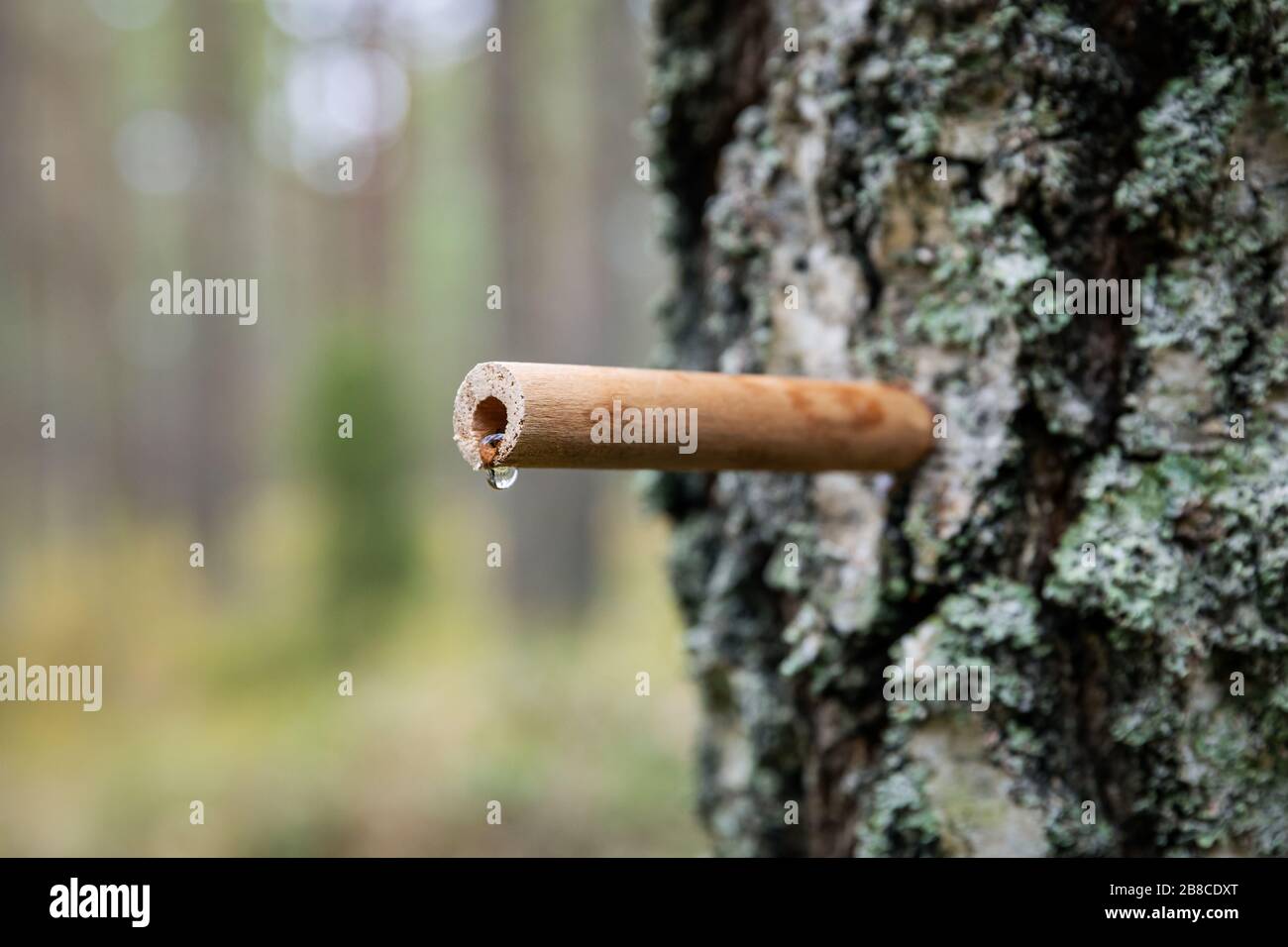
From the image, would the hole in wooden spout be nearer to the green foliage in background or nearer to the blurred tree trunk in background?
the green foliage in background

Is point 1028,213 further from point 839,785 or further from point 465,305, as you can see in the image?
point 465,305

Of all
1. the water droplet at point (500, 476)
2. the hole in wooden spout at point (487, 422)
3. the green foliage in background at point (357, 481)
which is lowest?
the water droplet at point (500, 476)

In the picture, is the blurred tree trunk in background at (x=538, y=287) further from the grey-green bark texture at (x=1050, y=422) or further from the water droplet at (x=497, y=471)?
the water droplet at (x=497, y=471)

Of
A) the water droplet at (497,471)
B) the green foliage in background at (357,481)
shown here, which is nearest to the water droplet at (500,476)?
the water droplet at (497,471)

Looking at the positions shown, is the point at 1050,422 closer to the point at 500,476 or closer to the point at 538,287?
the point at 500,476

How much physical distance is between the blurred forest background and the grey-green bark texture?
0.56m

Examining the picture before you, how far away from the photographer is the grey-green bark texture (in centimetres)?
117

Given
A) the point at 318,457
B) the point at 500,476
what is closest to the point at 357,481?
the point at 318,457

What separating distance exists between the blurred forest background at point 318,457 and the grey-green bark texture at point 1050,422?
563mm

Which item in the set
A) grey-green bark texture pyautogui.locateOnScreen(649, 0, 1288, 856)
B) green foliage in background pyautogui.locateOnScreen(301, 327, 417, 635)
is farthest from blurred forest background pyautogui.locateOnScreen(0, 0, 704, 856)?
grey-green bark texture pyautogui.locateOnScreen(649, 0, 1288, 856)

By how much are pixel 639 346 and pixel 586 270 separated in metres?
3.74

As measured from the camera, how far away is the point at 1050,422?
3.97 ft

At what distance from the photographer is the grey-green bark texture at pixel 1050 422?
1.17m

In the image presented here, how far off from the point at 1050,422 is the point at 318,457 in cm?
795
